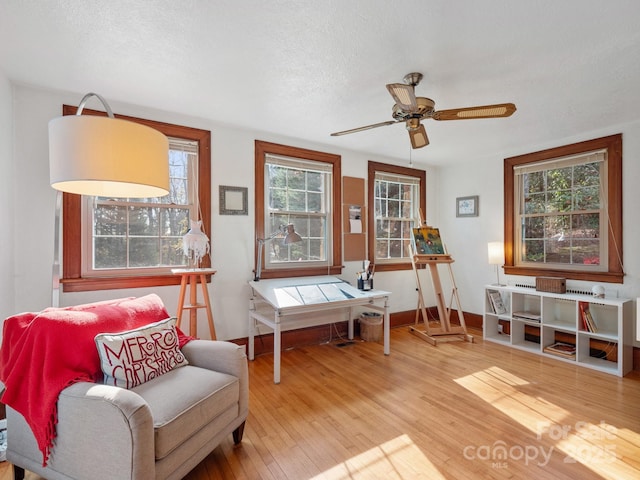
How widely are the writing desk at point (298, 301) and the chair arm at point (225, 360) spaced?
0.83 m

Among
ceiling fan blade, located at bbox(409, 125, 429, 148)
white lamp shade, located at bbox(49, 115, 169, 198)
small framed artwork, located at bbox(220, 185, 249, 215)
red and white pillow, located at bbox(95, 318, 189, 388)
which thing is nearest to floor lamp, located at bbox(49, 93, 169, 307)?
→ white lamp shade, located at bbox(49, 115, 169, 198)

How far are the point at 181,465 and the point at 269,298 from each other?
5.19 feet

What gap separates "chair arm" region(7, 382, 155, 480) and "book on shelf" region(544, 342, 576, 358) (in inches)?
155

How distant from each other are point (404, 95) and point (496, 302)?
10.7 ft

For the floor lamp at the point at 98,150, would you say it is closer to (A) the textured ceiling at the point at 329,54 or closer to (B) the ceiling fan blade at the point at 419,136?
(A) the textured ceiling at the point at 329,54

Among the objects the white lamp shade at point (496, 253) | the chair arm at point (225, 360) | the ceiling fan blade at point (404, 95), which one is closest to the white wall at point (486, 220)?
the white lamp shade at point (496, 253)

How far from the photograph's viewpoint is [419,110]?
2375 millimetres

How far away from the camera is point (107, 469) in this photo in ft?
4.55

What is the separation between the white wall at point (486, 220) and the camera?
3295mm

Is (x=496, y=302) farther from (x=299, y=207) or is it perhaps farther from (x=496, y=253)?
(x=299, y=207)

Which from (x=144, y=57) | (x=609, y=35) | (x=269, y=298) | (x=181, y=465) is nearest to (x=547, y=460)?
(x=181, y=465)

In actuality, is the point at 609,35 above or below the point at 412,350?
above

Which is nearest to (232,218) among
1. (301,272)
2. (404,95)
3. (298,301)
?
(301,272)

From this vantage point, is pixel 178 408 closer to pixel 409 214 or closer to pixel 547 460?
pixel 547 460
